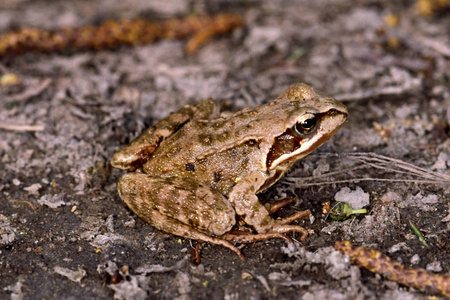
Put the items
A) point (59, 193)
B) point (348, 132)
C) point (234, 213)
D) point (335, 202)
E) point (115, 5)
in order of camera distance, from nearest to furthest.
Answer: point (234, 213)
point (335, 202)
point (59, 193)
point (348, 132)
point (115, 5)

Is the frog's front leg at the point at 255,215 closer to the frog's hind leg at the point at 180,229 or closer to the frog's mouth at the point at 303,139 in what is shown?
the frog's hind leg at the point at 180,229

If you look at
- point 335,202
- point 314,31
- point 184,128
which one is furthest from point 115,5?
point 335,202

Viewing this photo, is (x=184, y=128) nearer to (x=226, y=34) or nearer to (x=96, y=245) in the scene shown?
(x=96, y=245)

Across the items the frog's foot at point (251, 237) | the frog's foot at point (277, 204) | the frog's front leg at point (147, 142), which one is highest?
the frog's front leg at point (147, 142)

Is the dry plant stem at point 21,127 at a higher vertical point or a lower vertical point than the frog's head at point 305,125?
lower

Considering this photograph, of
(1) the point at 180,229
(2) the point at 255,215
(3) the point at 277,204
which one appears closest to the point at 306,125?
(3) the point at 277,204

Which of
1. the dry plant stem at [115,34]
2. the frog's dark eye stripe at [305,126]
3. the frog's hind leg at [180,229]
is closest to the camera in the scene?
the frog's hind leg at [180,229]

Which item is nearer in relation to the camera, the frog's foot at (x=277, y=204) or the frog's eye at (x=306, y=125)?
the frog's eye at (x=306, y=125)

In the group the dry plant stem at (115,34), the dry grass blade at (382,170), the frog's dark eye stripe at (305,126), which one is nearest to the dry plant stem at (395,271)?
the dry grass blade at (382,170)
